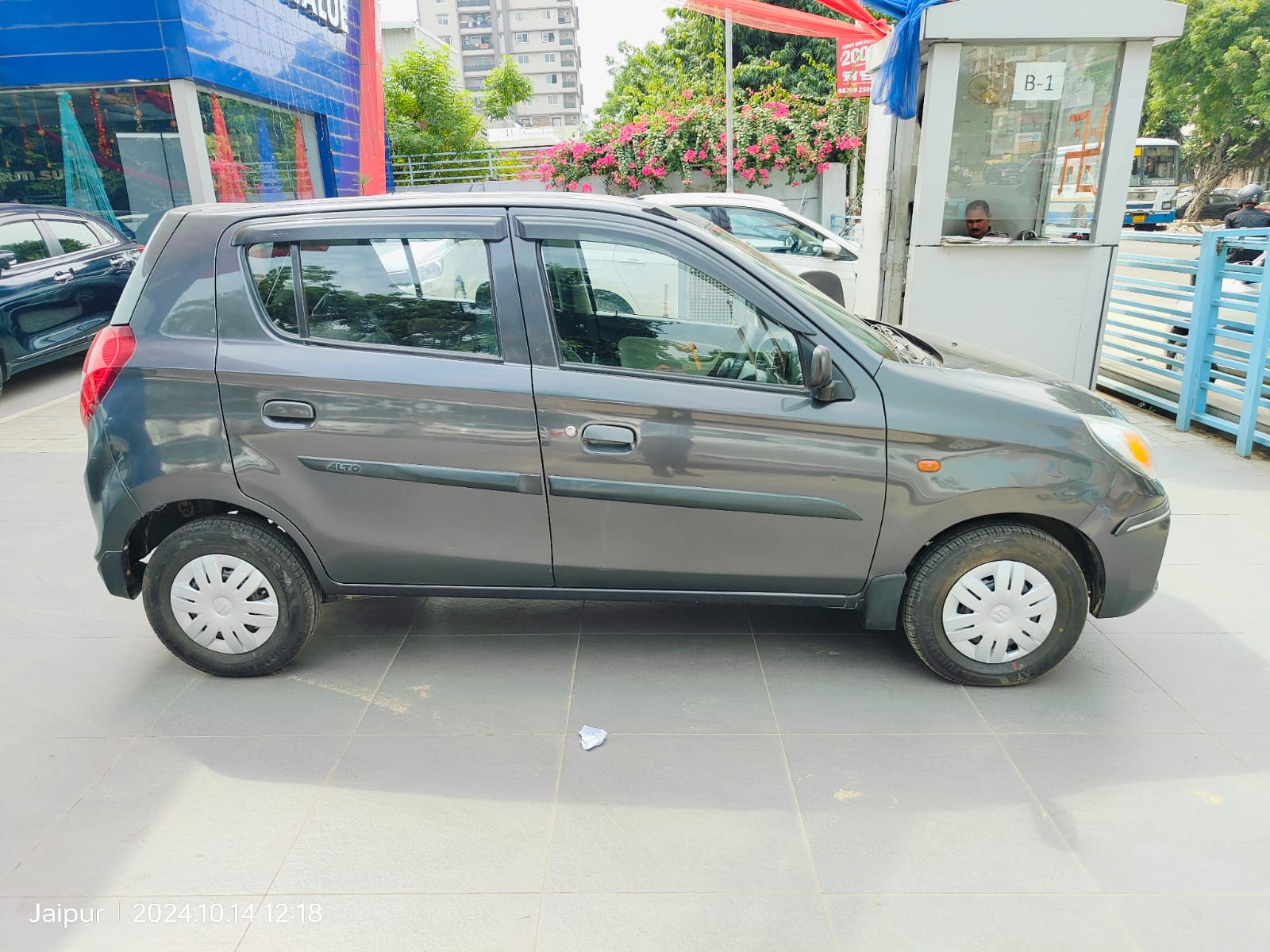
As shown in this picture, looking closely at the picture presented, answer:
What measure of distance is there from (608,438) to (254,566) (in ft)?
4.74

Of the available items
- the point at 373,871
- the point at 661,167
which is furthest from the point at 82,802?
the point at 661,167

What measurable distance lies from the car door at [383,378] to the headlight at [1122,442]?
6.69 feet

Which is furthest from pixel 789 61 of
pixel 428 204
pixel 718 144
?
pixel 428 204

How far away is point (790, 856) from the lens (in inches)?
103

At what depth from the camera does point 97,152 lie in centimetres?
1280

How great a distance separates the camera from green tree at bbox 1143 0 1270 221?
3189 centimetres

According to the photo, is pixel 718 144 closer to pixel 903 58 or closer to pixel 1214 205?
pixel 903 58

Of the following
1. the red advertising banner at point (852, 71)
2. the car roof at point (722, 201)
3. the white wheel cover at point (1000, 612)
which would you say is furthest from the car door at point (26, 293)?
the red advertising banner at point (852, 71)

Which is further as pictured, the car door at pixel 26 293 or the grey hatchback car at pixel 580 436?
the car door at pixel 26 293

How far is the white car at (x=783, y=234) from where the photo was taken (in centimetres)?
975

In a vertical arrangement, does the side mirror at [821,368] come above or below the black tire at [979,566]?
above

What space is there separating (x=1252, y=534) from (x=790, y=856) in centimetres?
385

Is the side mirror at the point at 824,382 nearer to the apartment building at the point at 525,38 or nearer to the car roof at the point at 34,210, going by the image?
the car roof at the point at 34,210

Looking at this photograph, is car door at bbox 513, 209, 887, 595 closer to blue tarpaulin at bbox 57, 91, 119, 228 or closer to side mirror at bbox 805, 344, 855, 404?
side mirror at bbox 805, 344, 855, 404
